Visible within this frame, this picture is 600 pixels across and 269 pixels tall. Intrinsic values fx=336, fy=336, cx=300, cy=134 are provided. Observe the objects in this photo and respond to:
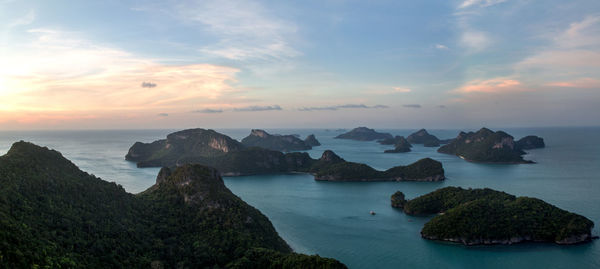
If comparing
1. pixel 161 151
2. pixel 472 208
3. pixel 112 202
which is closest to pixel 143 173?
pixel 161 151

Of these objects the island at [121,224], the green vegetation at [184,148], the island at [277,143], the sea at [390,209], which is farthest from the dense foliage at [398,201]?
the island at [277,143]

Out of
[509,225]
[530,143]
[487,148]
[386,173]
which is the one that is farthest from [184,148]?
[530,143]

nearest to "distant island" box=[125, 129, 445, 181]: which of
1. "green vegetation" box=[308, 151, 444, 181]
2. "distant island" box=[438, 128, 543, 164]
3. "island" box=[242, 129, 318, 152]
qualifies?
"green vegetation" box=[308, 151, 444, 181]

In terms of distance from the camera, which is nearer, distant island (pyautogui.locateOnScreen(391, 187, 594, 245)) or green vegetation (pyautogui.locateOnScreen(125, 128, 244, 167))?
distant island (pyautogui.locateOnScreen(391, 187, 594, 245))

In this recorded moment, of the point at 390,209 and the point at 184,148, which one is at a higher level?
the point at 184,148

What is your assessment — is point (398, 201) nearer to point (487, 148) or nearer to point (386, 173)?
point (386, 173)

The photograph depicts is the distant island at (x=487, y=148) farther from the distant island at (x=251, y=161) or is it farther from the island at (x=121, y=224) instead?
the island at (x=121, y=224)

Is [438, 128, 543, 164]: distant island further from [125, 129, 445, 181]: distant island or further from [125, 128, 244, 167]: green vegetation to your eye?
[125, 128, 244, 167]: green vegetation

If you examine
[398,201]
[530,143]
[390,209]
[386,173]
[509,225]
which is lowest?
[390,209]
